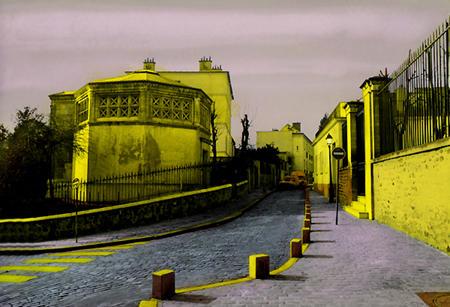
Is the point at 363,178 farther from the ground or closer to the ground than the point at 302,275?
farther from the ground

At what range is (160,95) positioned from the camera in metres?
19.7

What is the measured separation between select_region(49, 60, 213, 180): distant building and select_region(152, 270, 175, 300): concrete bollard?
14386 millimetres

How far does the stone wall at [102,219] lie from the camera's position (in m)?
13.2

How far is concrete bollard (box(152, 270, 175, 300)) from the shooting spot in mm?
4973

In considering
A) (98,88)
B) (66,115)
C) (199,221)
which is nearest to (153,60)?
(66,115)

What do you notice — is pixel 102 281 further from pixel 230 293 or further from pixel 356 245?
pixel 356 245

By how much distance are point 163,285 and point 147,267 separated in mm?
2865

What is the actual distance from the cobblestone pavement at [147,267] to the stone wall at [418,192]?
9.28 ft

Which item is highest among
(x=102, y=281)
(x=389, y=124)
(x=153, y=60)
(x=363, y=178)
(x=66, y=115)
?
(x=153, y=60)

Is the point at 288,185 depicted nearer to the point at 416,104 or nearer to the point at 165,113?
the point at 165,113

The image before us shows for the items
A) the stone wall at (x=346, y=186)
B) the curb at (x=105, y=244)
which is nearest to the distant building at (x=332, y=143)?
the stone wall at (x=346, y=186)

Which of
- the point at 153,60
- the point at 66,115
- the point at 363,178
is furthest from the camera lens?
the point at 153,60

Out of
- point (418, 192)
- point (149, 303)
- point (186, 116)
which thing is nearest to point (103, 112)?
→ point (186, 116)

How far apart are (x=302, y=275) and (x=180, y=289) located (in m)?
1.92
